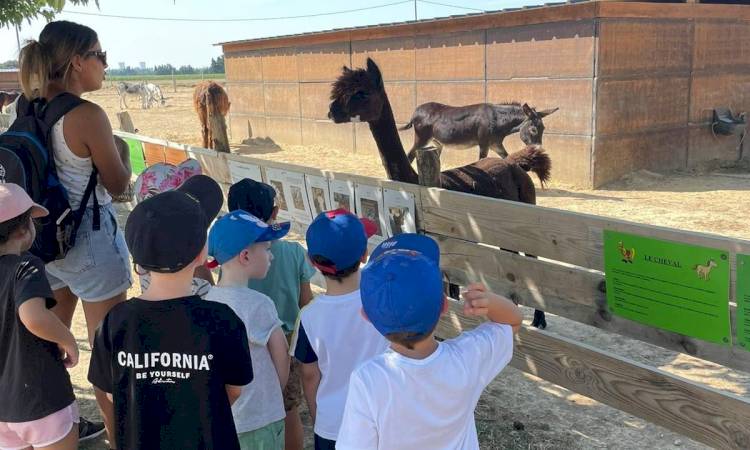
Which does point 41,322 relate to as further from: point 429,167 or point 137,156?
point 137,156

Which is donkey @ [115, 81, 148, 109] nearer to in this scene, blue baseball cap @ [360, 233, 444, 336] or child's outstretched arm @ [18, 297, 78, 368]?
child's outstretched arm @ [18, 297, 78, 368]

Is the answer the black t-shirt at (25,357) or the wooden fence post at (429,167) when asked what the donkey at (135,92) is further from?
the black t-shirt at (25,357)

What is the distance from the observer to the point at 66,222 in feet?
9.25

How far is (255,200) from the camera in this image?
2801 millimetres

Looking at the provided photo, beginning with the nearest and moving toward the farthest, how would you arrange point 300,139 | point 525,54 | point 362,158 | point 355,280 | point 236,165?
point 355,280
point 236,165
point 525,54
point 362,158
point 300,139

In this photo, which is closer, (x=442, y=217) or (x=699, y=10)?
(x=442, y=217)

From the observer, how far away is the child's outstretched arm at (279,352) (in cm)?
217

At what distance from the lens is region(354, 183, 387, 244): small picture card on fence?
382cm

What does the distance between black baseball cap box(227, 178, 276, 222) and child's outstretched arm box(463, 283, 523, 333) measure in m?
1.25

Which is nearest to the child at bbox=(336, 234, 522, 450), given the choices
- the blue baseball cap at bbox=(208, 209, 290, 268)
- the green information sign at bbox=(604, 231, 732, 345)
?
the blue baseball cap at bbox=(208, 209, 290, 268)

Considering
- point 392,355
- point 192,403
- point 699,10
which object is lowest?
point 192,403

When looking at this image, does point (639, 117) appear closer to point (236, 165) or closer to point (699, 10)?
point (699, 10)

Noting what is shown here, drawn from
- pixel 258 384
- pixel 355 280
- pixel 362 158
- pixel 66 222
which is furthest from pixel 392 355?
pixel 362 158

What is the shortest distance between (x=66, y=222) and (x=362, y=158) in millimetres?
13963
